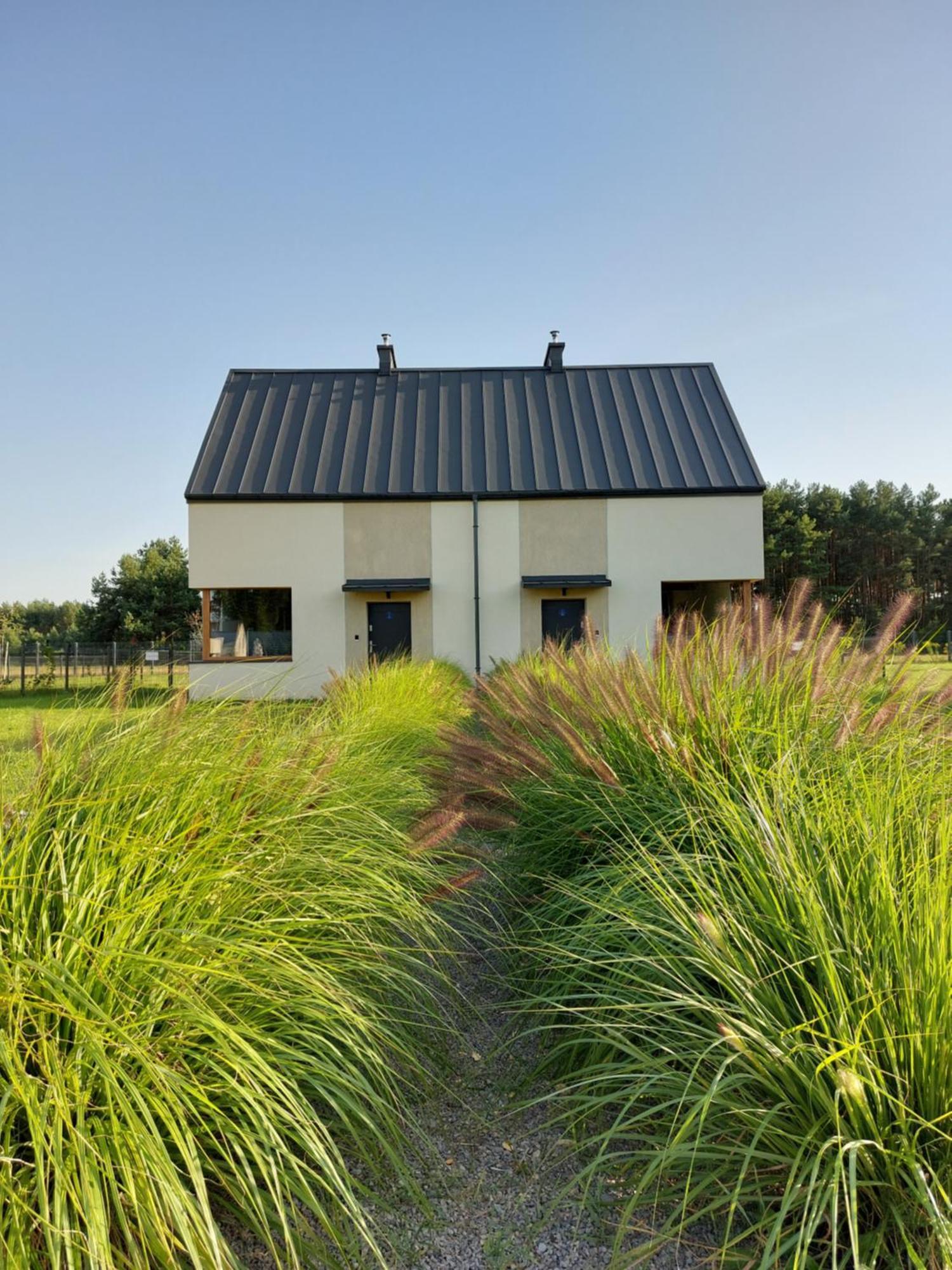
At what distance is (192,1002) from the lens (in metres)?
1.26

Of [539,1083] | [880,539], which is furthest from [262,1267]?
[880,539]

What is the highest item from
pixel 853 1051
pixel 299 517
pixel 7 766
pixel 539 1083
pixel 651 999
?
pixel 299 517

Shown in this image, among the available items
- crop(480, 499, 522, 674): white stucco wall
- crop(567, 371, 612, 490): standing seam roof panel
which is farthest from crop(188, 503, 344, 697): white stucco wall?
crop(567, 371, 612, 490): standing seam roof panel

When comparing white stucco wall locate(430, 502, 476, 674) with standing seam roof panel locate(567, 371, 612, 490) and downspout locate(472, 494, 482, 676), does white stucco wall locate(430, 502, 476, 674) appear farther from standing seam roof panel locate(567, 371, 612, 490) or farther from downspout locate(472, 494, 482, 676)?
standing seam roof panel locate(567, 371, 612, 490)

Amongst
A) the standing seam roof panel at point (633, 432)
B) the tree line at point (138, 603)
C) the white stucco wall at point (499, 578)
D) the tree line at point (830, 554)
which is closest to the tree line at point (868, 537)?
the tree line at point (830, 554)

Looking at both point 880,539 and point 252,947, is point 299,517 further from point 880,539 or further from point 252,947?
point 880,539

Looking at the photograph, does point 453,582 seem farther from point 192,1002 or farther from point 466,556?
point 192,1002

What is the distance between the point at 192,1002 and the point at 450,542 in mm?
14468

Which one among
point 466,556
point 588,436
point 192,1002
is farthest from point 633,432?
point 192,1002

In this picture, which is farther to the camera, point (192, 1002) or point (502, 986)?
point (502, 986)

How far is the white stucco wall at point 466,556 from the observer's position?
15.2 meters

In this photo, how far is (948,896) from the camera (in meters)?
1.41

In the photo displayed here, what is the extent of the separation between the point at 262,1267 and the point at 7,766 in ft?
5.48

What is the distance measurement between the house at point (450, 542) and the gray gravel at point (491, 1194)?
13.1 m
